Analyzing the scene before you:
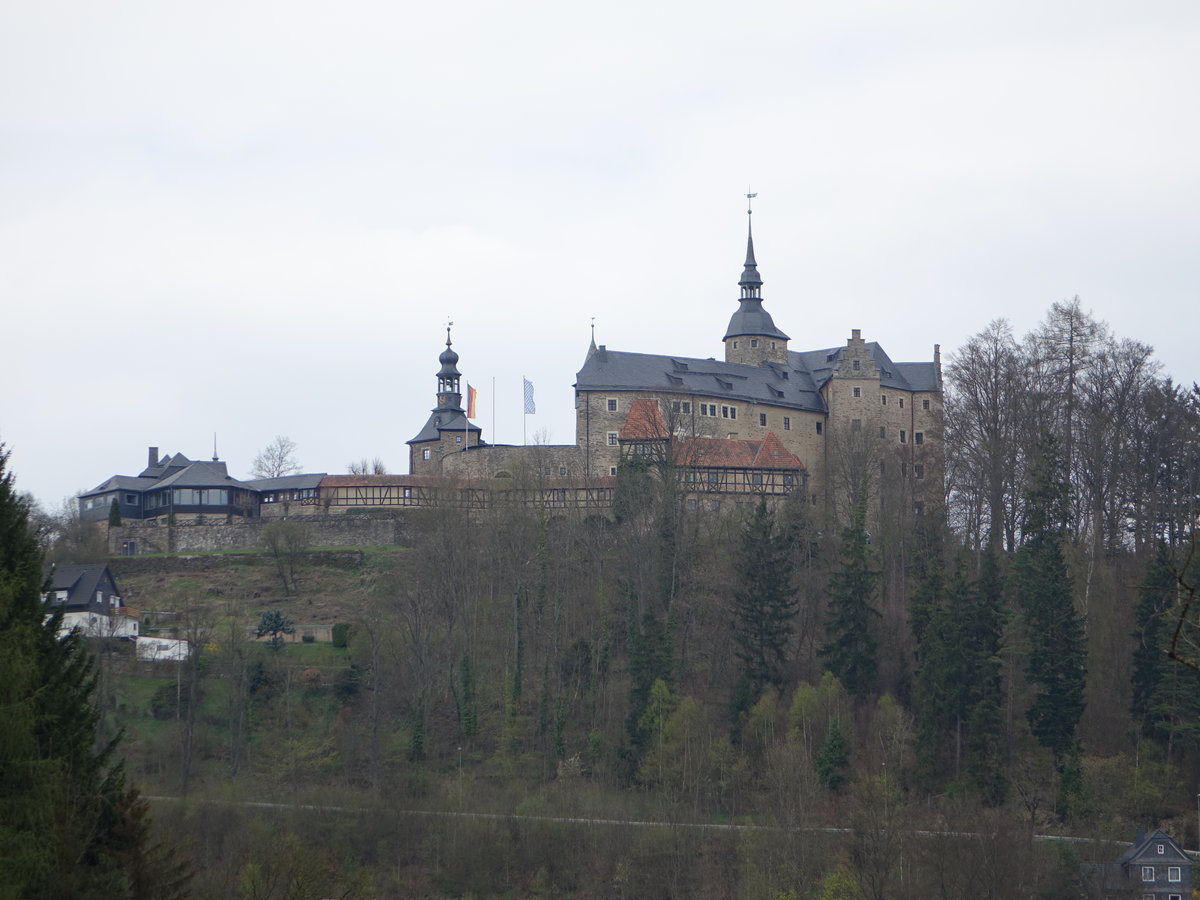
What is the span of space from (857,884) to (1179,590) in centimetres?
2948

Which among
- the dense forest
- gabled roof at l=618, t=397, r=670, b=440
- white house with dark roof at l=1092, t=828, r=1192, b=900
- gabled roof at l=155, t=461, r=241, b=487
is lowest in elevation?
white house with dark roof at l=1092, t=828, r=1192, b=900

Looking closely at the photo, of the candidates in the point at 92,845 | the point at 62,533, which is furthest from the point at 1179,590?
the point at 62,533

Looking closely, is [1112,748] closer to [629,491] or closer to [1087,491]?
[1087,491]

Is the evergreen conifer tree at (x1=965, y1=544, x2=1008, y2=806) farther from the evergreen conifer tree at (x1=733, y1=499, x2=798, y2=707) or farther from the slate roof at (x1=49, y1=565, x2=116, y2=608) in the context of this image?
the slate roof at (x1=49, y1=565, x2=116, y2=608)

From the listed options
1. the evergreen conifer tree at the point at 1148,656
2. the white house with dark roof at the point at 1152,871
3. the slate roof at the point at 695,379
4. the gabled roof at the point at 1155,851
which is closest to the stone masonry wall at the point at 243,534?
the slate roof at the point at 695,379

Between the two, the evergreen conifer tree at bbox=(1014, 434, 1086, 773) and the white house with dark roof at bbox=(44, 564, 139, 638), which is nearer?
the evergreen conifer tree at bbox=(1014, 434, 1086, 773)

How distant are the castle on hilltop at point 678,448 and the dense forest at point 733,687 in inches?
123

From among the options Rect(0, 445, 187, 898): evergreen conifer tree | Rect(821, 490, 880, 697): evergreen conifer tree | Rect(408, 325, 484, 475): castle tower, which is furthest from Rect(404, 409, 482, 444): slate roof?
Rect(0, 445, 187, 898): evergreen conifer tree

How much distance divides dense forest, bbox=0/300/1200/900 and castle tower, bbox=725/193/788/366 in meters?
18.2

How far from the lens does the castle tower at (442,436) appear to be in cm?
7577

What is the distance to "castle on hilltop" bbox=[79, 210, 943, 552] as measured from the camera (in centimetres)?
6650

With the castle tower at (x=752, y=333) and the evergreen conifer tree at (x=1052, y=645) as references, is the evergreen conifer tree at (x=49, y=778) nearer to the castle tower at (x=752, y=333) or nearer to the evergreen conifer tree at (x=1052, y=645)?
the evergreen conifer tree at (x=1052, y=645)

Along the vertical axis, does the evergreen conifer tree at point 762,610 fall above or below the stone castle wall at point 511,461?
below

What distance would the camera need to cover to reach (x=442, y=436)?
7656 centimetres
